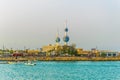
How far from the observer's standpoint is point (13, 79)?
58.0 m

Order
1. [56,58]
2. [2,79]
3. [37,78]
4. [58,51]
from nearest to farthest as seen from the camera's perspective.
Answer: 1. [2,79]
2. [37,78]
3. [56,58]
4. [58,51]

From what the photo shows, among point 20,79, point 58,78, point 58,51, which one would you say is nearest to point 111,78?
point 58,78

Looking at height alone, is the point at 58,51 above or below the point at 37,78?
above

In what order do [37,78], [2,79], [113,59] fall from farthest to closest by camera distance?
1. [113,59]
2. [37,78]
3. [2,79]

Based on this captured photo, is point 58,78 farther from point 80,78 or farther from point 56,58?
point 56,58

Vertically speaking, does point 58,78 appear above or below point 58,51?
below

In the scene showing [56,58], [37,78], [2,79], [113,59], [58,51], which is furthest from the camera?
[58,51]

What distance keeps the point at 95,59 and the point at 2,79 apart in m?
112

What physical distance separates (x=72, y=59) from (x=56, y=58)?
6.29 m

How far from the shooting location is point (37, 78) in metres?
61.2

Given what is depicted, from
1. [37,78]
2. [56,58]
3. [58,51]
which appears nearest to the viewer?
[37,78]

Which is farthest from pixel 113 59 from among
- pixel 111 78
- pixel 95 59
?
pixel 111 78

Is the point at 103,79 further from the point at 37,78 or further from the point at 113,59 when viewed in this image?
the point at 113,59

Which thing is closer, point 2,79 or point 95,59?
point 2,79
